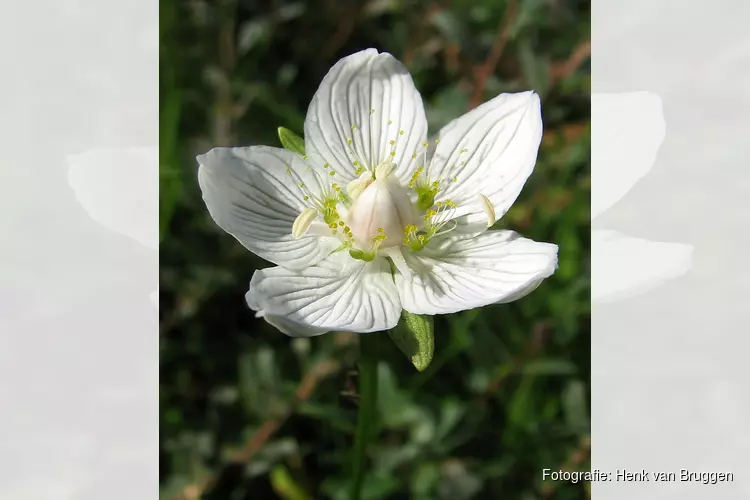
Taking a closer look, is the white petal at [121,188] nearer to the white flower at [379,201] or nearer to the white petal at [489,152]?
the white flower at [379,201]

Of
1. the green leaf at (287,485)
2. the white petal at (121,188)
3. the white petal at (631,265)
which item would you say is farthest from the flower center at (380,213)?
the green leaf at (287,485)

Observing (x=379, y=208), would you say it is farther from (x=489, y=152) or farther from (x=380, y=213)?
(x=489, y=152)

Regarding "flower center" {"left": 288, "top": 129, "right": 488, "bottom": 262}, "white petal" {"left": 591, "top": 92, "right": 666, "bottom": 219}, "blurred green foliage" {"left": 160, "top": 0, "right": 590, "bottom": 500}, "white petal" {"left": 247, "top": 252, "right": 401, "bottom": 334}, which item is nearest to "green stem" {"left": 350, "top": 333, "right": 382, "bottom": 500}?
"white petal" {"left": 247, "top": 252, "right": 401, "bottom": 334}

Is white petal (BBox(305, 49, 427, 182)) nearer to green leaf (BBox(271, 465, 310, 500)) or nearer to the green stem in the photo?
the green stem

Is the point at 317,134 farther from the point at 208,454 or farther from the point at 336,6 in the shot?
the point at 336,6

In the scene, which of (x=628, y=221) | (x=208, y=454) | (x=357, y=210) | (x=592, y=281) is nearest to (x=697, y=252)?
(x=628, y=221)

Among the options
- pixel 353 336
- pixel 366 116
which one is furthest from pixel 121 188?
pixel 353 336
